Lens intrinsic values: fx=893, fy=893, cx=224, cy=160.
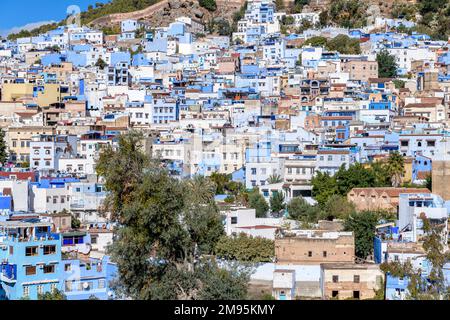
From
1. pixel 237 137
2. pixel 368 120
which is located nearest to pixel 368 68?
pixel 368 120

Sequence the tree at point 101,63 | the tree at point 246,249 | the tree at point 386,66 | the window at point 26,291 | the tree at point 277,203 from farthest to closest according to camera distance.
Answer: the tree at point 101,63 < the tree at point 386,66 < the tree at point 277,203 < the tree at point 246,249 < the window at point 26,291

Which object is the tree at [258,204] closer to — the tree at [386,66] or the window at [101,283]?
the window at [101,283]

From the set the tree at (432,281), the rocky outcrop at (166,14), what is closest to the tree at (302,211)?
the tree at (432,281)

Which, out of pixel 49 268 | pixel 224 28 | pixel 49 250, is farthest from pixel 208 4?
pixel 49 268

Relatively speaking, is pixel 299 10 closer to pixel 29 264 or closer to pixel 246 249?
pixel 246 249

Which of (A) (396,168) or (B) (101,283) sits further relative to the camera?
(A) (396,168)

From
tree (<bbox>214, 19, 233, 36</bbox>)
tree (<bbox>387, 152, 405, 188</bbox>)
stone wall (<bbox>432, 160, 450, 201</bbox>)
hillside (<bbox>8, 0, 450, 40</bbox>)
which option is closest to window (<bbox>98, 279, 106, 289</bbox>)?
stone wall (<bbox>432, 160, 450, 201</bbox>)
